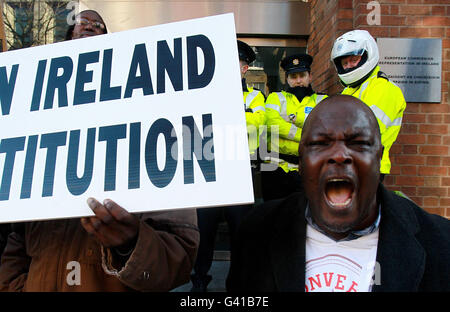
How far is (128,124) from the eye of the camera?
52.6 inches

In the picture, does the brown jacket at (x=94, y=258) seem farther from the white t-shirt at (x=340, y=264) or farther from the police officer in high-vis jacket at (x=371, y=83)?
the police officer in high-vis jacket at (x=371, y=83)

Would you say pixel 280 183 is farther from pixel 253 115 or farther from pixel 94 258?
Result: pixel 94 258

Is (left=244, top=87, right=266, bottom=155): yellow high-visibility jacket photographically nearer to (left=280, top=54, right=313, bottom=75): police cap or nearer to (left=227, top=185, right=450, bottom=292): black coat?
(left=280, top=54, right=313, bottom=75): police cap

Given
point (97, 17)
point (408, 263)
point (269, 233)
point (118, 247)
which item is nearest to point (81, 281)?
point (118, 247)

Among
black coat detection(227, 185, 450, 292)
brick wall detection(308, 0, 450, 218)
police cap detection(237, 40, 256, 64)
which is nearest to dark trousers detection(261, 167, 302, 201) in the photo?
police cap detection(237, 40, 256, 64)

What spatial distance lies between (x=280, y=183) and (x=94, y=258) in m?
2.07

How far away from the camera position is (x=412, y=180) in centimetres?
375

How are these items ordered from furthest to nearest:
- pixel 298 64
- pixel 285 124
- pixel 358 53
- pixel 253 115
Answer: pixel 298 64, pixel 285 124, pixel 253 115, pixel 358 53

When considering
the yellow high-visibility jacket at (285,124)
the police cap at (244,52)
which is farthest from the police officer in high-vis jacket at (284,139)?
the police cap at (244,52)

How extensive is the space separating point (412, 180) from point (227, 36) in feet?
10.3

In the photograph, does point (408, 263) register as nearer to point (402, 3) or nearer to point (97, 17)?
point (97, 17)

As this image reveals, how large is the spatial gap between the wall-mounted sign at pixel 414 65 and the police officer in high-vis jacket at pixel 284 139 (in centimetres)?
91

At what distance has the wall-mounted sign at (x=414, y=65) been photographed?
3.72 metres

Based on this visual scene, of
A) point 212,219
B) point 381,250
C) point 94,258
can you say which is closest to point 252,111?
point 212,219
